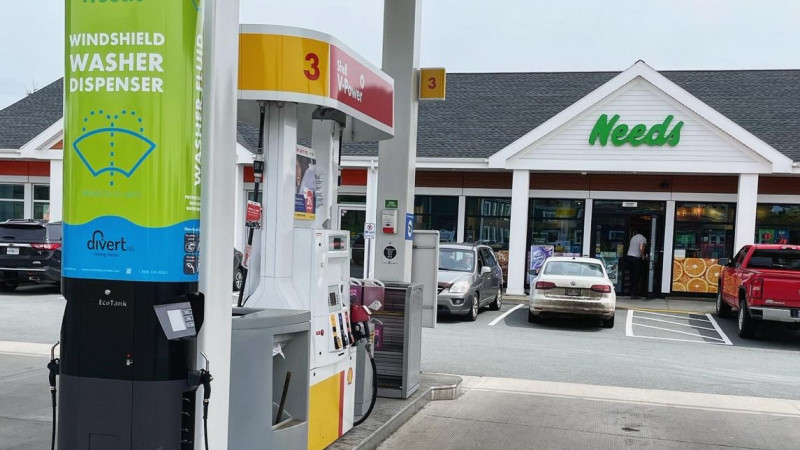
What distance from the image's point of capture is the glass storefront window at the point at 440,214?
72.6 ft

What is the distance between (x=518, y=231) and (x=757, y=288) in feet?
26.4

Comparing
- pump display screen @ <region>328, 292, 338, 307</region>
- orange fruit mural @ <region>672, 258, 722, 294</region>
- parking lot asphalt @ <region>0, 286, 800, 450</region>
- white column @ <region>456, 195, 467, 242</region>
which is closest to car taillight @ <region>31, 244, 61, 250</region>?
parking lot asphalt @ <region>0, 286, 800, 450</region>

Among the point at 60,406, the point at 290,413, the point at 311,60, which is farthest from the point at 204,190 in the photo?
the point at 290,413

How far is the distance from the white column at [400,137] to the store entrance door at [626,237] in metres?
13.8

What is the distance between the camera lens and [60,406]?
134 inches

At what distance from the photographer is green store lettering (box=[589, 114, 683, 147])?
19328mm

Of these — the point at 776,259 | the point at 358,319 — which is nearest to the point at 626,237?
the point at 776,259

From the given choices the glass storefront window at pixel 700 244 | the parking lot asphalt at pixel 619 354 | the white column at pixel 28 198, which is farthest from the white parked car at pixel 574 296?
the white column at pixel 28 198

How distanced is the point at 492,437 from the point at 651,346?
7.03m

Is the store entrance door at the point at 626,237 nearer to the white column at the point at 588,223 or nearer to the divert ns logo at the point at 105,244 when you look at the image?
the white column at the point at 588,223

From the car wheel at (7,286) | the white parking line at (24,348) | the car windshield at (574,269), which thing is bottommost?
the car wheel at (7,286)

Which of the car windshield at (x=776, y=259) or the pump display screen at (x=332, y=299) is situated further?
the car windshield at (x=776, y=259)

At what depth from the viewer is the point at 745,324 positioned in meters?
13.5

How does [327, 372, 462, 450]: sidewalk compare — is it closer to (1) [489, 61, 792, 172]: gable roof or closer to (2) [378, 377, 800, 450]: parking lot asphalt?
(2) [378, 377, 800, 450]: parking lot asphalt
